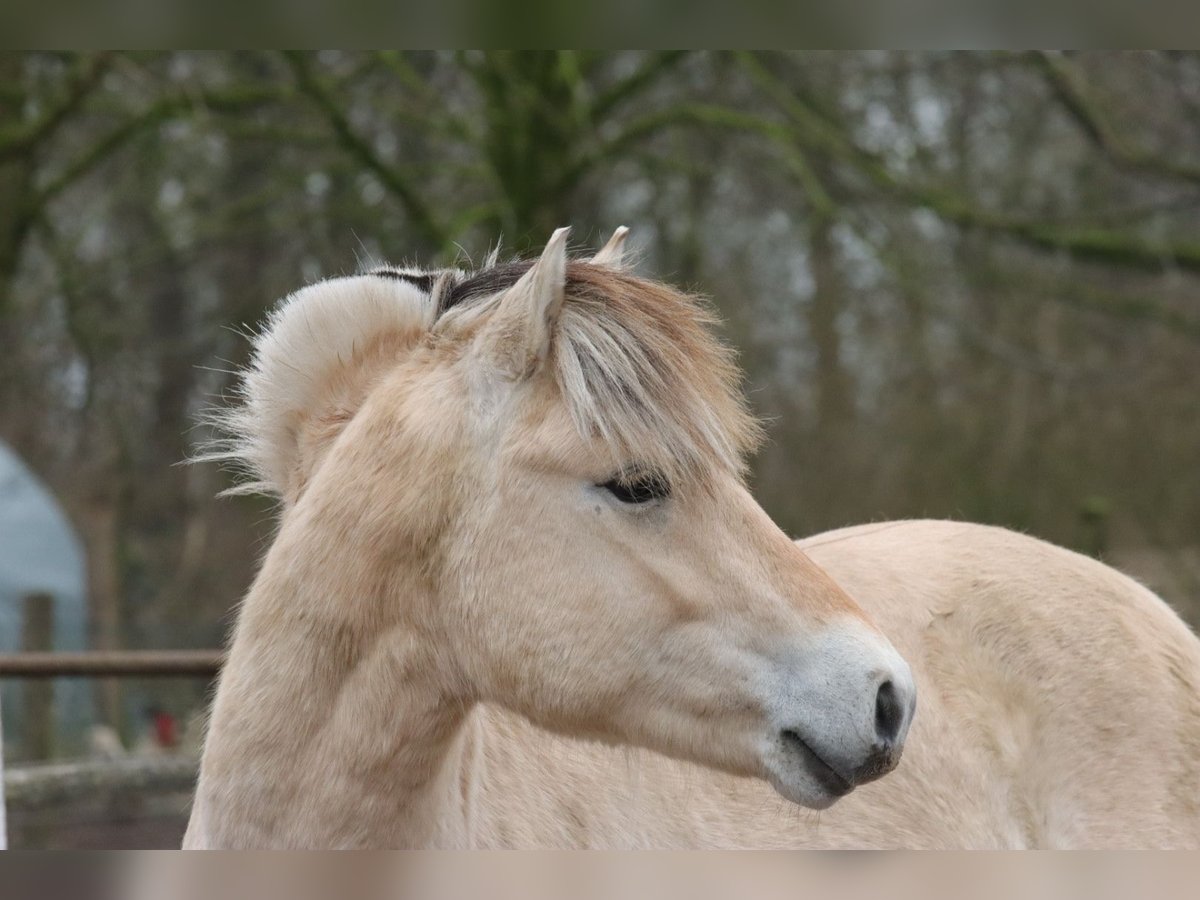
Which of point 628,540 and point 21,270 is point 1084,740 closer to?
point 628,540

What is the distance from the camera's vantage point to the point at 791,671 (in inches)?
92.4

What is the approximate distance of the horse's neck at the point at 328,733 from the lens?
2.47 meters

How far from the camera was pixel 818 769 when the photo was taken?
2346 millimetres

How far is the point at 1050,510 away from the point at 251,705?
10.6 m

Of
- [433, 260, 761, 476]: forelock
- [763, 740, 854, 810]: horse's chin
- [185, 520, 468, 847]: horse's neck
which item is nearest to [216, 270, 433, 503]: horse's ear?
[433, 260, 761, 476]: forelock

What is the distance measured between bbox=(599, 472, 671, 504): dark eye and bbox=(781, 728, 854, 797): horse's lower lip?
524 millimetres

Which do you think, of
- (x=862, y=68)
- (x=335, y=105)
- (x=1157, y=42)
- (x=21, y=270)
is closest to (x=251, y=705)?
(x=1157, y=42)

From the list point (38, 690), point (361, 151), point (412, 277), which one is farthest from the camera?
point (361, 151)

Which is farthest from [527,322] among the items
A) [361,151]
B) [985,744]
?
[361,151]

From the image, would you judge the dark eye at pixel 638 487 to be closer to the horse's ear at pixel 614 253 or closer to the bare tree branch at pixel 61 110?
the horse's ear at pixel 614 253

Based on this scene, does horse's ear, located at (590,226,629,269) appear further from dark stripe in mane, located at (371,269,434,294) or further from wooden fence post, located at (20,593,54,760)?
wooden fence post, located at (20,593,54,760)

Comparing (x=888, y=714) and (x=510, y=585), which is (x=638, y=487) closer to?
(x=510, y=585)

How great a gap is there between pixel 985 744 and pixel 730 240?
9899 mm

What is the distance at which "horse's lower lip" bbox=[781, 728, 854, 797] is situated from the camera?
2334 millimetres
